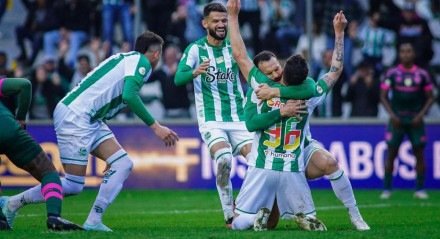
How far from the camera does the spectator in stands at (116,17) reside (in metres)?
22.2

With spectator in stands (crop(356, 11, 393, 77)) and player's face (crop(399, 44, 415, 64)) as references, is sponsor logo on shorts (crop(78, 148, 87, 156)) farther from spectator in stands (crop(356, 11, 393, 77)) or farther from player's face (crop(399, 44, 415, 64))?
spectator in stands (crop(356, 11, 393, 77))

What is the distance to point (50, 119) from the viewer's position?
21609 millimetres

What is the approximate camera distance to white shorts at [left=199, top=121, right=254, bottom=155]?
529 inches

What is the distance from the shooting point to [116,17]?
22.4 metres

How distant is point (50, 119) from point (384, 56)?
7.50m

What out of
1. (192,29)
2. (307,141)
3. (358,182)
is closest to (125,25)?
(192,29)

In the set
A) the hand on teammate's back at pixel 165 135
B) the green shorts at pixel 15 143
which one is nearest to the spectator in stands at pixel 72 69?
the hand on teammate's back at pixel 165 135

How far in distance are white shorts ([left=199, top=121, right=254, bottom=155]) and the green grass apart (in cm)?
102

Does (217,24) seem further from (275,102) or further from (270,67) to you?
(275,102)

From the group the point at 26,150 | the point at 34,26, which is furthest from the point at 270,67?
the point at 34,26

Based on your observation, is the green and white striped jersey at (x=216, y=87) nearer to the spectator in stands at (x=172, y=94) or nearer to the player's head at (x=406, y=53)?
the player's head at (x=406, y=53)

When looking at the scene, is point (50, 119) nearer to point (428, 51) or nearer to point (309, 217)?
point (428, 51)

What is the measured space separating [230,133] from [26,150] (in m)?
3.05

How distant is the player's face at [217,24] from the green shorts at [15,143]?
10.3 feet
